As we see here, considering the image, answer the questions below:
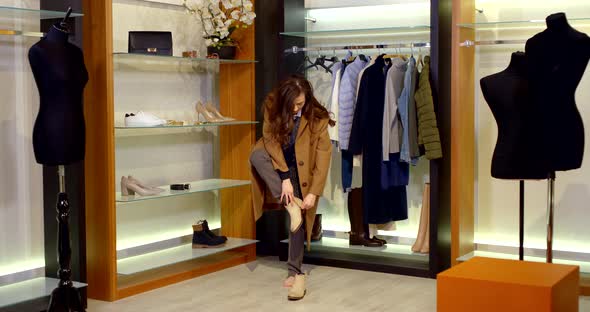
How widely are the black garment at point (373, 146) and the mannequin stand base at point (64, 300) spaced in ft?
7.87

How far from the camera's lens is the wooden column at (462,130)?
224 inches

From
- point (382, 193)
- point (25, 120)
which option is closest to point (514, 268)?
point (382, 193)

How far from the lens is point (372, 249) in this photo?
6309mm

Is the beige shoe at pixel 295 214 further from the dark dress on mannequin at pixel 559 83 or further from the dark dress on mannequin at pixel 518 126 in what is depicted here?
the dark dress on mannequin at pixel 559 83

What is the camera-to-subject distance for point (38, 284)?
487 cm

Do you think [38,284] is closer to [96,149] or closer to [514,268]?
[96,149]

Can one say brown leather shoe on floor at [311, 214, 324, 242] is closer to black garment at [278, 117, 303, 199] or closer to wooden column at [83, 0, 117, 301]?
black garment at [278, 117, 303, 199]

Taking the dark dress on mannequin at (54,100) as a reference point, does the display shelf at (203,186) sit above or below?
below

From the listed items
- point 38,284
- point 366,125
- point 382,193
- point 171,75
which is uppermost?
point 171,75

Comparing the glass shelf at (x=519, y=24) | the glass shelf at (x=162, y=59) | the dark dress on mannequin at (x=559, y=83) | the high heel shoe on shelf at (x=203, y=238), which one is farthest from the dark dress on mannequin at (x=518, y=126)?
the high heel shoe on shelf at (x=203, y=238)

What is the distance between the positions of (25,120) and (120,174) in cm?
87

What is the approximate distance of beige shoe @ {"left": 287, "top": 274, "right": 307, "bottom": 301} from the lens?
17.0 feet

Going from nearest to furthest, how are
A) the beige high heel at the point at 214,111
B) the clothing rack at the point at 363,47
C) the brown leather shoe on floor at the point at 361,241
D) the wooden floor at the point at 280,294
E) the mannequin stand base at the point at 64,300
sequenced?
the mannequin stand base at the point at 64,300, the wooden floor at the point at 280,294, the clothing rack at the point at 363,47, the beige high heel at the point at 214,111, the brown leather shoe on floor at the point at 361,241

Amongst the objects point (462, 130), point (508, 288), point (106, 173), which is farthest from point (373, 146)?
point (508, 288)
